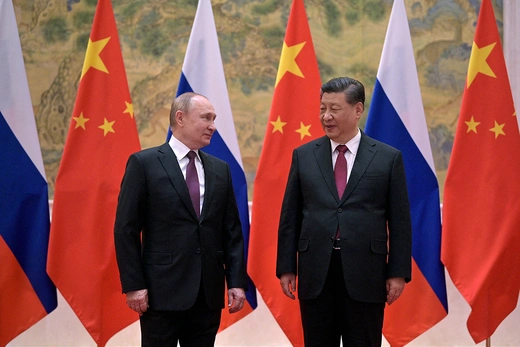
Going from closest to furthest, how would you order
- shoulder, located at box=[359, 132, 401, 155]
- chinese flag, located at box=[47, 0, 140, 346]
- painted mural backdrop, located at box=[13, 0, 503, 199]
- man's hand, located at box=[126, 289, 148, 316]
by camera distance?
man's hand, located at box=[126, 289, 148, 316] < shoulder, located at box=[359, 132, 401, 155] < chinese flag, located at box=[47, 0, 140, 346] < painted mural backdrop, located at box=[13, 0, 503, 199]

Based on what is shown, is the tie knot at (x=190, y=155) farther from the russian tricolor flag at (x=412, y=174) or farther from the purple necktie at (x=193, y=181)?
the russian tricolor flag at (x=412, y=174)

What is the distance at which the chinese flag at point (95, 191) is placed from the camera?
12.3 feet

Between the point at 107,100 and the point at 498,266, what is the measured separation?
2.55 m

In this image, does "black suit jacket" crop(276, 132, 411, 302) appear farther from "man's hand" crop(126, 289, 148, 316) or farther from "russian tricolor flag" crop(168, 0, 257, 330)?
"russian tricolor flag" crop(168, 0, 257, 330)

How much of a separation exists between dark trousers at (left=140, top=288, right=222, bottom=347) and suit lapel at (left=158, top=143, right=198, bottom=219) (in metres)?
0.40

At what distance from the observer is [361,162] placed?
2863 mm

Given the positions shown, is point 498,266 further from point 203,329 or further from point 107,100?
point 107,100

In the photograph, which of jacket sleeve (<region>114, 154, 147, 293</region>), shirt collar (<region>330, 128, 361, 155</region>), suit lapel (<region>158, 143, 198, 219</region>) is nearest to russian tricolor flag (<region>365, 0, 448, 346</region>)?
shirt collar (<region>330, 128, 361, 155</region>)

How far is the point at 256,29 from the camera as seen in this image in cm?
491

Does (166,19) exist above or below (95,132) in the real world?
above

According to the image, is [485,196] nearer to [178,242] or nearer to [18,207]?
[178,242]

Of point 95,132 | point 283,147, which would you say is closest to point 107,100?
point 95,132

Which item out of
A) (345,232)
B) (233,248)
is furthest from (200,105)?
(345,232)

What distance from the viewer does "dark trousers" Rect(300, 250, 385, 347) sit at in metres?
2.76
